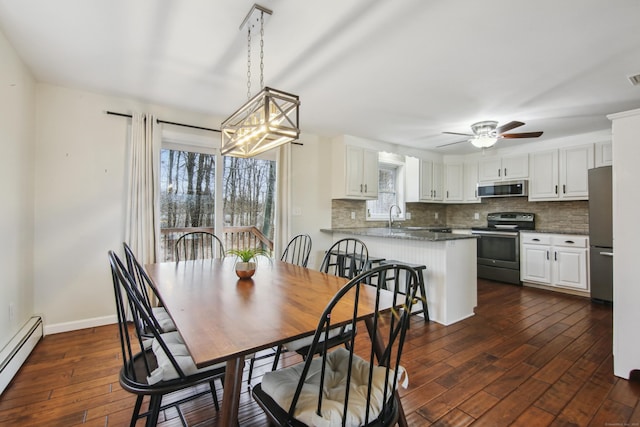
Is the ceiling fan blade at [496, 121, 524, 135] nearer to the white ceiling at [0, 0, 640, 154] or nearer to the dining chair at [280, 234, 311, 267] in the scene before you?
the white ceiling at [0, 0, 640, 154]

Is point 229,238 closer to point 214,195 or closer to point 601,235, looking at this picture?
point 214,195

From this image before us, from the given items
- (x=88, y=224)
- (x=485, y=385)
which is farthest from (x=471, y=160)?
(x=88, y=224)

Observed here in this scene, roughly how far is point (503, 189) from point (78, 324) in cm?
606

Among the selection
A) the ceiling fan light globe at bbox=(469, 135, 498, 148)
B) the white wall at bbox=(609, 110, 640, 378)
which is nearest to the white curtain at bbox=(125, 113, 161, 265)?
the ceiling fan light globe at bbox=(469, 135, 498, 148)

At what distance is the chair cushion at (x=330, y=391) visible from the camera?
39.4 inches

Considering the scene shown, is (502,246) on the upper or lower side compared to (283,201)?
lower

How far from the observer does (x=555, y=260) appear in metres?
4.33

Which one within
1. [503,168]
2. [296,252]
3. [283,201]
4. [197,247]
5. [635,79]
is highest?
[635,79]

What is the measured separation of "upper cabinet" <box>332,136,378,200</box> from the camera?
178 inches

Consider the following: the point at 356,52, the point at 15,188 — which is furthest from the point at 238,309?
the point at 15,188

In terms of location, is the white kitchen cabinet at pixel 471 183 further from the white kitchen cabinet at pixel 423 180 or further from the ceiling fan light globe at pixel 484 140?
the ceiling fan light globe at pixel 484 140

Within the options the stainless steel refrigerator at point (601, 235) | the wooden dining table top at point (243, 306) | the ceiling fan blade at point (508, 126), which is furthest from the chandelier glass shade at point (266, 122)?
the stainless steel refrigerator at point (601, 235)

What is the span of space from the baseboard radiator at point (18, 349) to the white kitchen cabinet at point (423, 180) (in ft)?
17.2

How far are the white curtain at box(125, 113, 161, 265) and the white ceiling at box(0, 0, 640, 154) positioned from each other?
357mm
